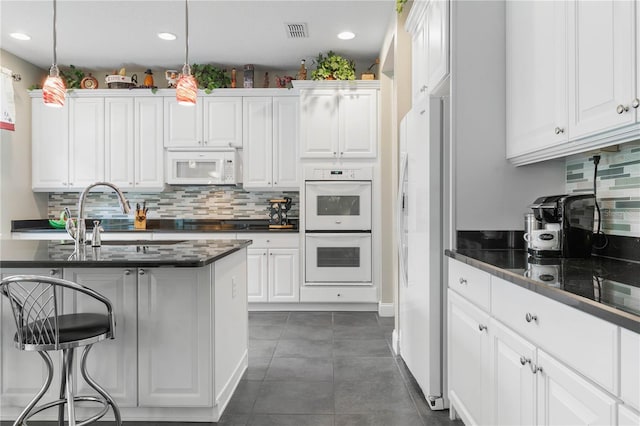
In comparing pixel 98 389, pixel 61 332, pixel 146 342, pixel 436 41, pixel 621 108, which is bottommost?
pixel 98 389

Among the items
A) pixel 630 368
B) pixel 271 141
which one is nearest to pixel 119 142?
pixel 271 141

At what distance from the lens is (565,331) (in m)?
1.14

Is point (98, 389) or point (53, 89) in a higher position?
point (53, 89)

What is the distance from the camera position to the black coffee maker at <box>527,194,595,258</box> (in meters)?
1.83

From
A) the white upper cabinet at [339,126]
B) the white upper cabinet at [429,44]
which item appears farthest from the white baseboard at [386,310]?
the white upper cabinet at [429,44]

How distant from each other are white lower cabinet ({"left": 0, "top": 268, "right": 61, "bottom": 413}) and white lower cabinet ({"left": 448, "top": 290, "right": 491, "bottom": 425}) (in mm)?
2002

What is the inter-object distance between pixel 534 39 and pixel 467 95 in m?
0.40

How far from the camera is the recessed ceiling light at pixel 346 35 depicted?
428 cm

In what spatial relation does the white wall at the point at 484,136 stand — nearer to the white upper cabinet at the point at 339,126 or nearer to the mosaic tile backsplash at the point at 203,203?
the white upper cabinet at the point at 339,126

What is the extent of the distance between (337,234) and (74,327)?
3129 millimetres

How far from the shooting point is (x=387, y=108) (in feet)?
15.1

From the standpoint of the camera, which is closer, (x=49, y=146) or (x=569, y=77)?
(x=569, y=77)

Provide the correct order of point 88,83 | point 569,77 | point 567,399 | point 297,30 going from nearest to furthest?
Result: point 567,399, point 569,77, point 297,30, point 88,83

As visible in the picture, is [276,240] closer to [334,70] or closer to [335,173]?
[335,173]
